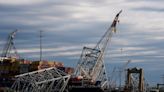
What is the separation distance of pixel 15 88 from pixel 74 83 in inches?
1030

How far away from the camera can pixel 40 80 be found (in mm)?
154125

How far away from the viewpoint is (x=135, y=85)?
174 m

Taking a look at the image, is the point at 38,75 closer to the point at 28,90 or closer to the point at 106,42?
the point at 28,90

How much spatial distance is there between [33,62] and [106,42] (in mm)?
34912

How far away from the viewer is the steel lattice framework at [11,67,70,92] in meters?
149

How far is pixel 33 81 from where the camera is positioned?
149250mm

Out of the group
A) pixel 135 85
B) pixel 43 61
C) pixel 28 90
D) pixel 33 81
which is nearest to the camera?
pixel 33 81

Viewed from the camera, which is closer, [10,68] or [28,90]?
[28,90]

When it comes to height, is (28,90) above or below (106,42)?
below

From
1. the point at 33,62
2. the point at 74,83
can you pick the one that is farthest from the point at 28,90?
the point at 33,62

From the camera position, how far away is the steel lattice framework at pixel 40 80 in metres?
149

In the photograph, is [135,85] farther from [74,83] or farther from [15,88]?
[15,88]

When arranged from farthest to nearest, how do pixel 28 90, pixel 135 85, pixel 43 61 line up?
pixel 43 61 → pixel 135 85 → pixel 28 90

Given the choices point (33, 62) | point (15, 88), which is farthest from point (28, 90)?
point (33, 62)
